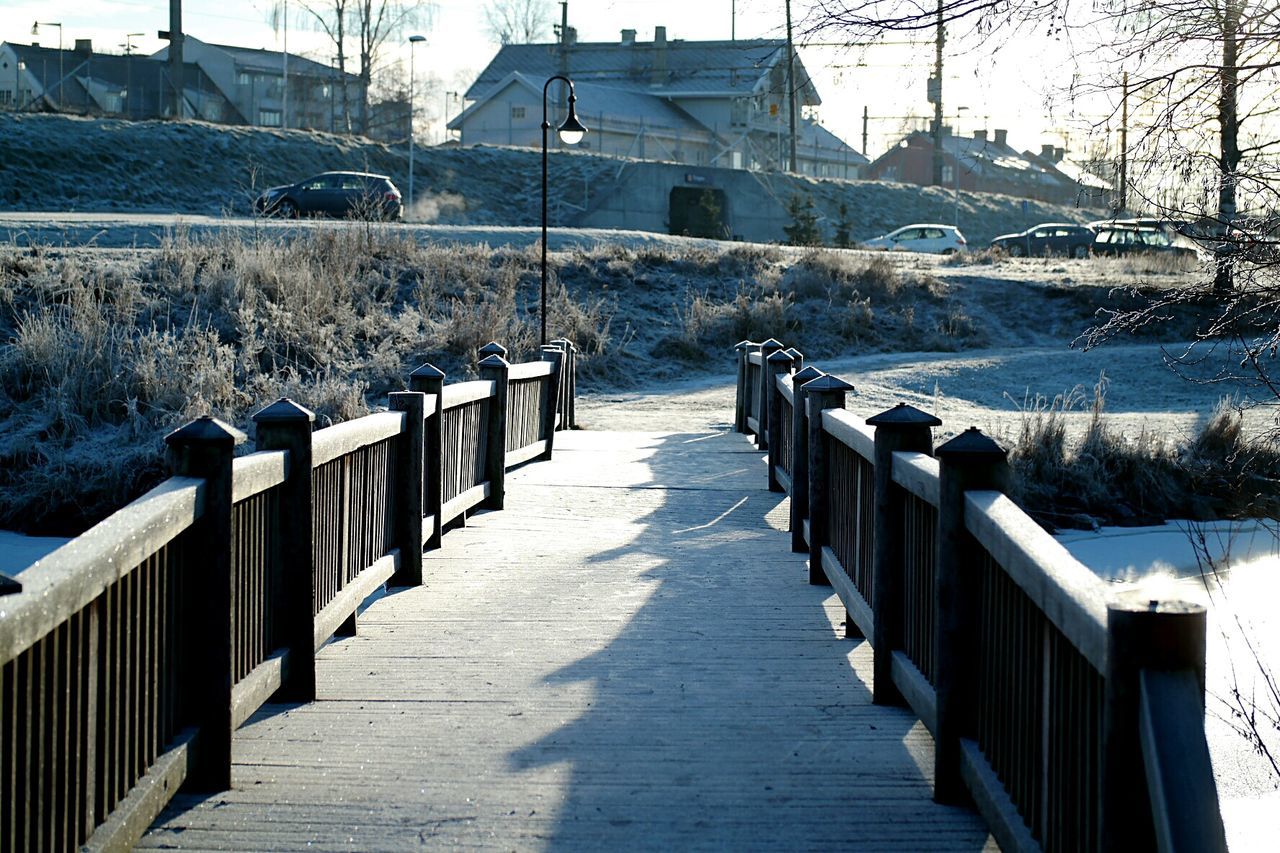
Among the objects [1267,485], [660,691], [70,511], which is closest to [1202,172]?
[660,691]

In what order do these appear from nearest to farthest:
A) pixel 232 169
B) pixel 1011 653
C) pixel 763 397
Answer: pixel 1011 653, pixel 763 397, pixel 232 169

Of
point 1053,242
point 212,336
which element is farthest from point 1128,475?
point 1053,242

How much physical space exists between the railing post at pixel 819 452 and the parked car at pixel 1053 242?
38.4 m

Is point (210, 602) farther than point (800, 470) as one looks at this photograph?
No

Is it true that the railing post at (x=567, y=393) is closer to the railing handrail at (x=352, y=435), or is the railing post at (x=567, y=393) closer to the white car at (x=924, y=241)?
the railing handrail at (x=352, y=435)

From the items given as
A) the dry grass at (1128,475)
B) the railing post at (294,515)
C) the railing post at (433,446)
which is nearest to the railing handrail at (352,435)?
the railing post at (294,515)

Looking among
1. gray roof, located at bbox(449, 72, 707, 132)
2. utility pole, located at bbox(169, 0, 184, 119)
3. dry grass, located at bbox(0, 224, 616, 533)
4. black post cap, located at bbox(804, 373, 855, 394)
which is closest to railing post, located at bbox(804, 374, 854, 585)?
black post cap, located at bbox(804, 373, 855, 394)

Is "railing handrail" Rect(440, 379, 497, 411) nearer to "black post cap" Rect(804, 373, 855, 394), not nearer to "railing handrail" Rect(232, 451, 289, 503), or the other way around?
"black post cap" Rect(804, 373, 855, 394)

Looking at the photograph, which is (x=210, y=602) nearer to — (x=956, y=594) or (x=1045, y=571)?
(x=956, y=594)

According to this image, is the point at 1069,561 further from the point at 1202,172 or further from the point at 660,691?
the point at 1202,172

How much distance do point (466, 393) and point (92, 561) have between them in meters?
5.77

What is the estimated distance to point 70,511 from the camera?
15.8m

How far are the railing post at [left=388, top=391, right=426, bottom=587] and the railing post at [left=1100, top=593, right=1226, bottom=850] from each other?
16.8 ft

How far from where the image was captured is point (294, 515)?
5.24 metres
